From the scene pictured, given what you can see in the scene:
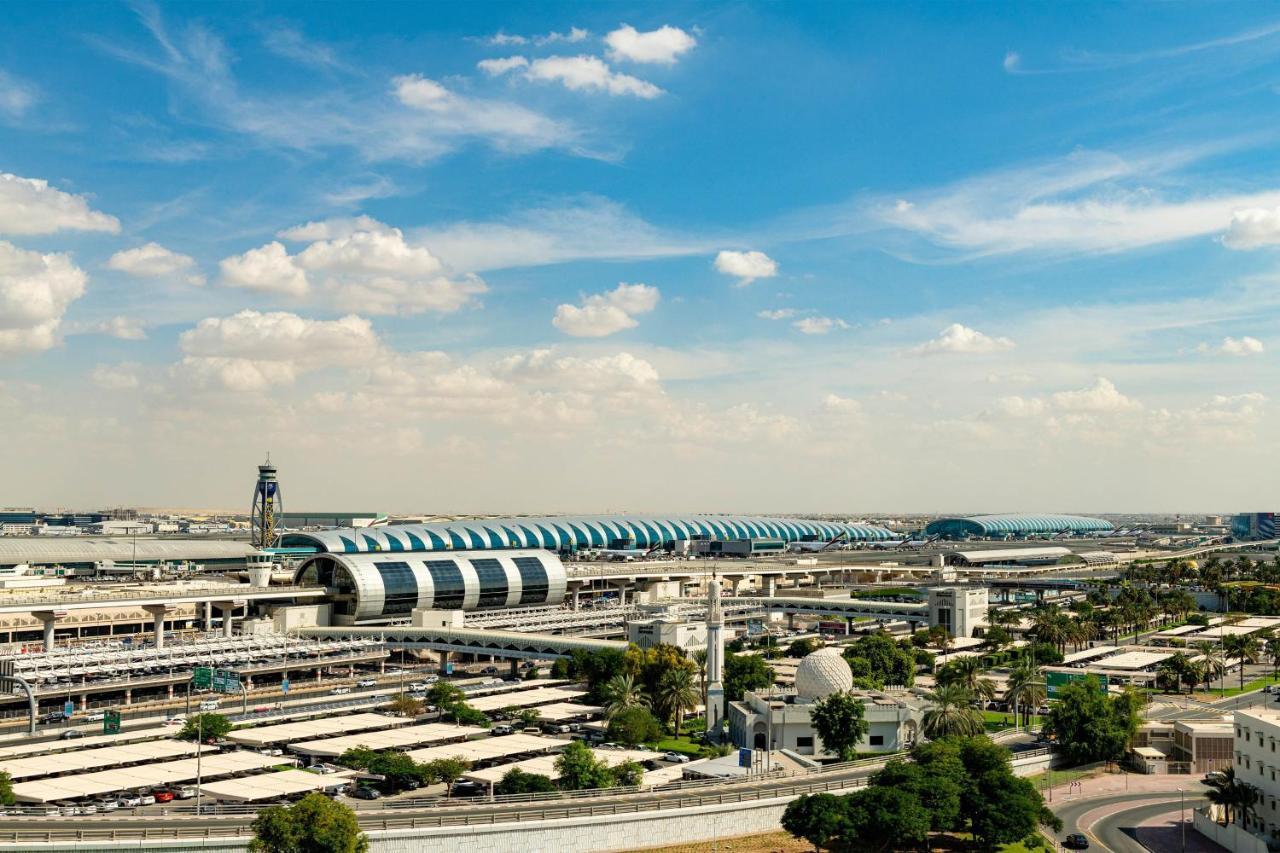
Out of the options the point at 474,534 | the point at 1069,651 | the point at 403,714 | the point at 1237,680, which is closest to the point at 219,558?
the point at 474,534

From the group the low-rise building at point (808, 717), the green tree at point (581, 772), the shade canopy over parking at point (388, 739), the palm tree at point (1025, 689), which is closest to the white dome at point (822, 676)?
the low-rise building at point (808, 717)

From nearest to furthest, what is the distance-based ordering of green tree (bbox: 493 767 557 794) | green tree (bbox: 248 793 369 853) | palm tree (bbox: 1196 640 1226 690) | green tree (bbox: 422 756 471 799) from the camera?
green tree (bbox: 248 793 369 853)
green tree (bbox: 493 767 557 794)
green tree (bbox: 422 756 471 799)
palm tree (bbox: 1196 640 1226 690)

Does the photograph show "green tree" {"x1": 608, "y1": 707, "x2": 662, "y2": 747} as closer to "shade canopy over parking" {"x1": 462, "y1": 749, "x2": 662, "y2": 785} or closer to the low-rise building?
"shade canopy over parking" {"x1": 462, "y1": 749, "x2": 662, "y2": 785}

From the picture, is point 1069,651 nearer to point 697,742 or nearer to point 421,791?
point 697,742

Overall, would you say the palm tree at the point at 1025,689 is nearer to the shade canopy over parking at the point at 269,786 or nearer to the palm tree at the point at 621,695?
the palm tree at the point at 621,695

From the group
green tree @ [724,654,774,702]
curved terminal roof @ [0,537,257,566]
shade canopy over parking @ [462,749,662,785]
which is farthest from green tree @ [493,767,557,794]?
curved terminal roof @ [0,537,257,566]
